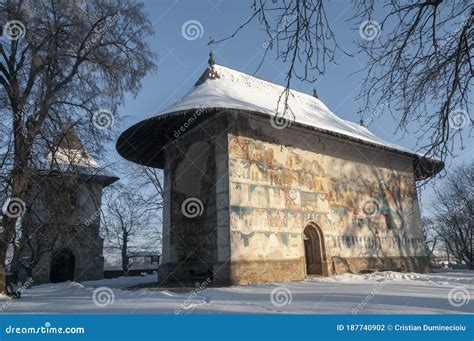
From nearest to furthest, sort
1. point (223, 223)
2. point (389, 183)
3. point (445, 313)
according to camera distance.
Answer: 1. point (445, 313)
2. point (223, 223)
3. point (389, 183)

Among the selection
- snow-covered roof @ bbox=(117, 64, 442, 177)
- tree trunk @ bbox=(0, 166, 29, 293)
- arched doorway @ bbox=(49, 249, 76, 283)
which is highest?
snow-covered roof @ bbox=(117, 64, 442, 177)

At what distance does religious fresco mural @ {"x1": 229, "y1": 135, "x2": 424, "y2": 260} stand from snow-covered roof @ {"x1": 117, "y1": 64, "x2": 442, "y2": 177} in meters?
1.10

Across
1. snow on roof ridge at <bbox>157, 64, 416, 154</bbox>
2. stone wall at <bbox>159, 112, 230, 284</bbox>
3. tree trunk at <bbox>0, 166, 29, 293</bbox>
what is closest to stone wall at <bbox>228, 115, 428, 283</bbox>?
stone wall at <bbox>159, 112, 230, 284</bbox>

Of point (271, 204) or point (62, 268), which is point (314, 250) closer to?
point (271, 204)

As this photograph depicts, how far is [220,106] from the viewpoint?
36.1 feet

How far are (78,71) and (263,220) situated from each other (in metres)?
6.80

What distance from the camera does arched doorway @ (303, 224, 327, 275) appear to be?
12.8m

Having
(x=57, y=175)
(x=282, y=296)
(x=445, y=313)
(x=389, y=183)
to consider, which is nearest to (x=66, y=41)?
(x=57, y=175)

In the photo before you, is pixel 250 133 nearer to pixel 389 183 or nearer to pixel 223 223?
pixel 223 223

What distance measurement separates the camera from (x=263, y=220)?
11.4 meters

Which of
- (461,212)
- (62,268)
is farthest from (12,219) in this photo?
(461,212)

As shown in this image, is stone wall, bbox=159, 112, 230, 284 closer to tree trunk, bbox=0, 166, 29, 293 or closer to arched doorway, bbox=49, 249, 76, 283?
tree trunk, bbox=0, 166, 29, 293

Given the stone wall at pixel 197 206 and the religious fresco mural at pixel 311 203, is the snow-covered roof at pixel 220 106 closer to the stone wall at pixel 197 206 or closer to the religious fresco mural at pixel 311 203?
the stone wall at pixel 197 206

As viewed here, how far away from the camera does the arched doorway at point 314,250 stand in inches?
503
